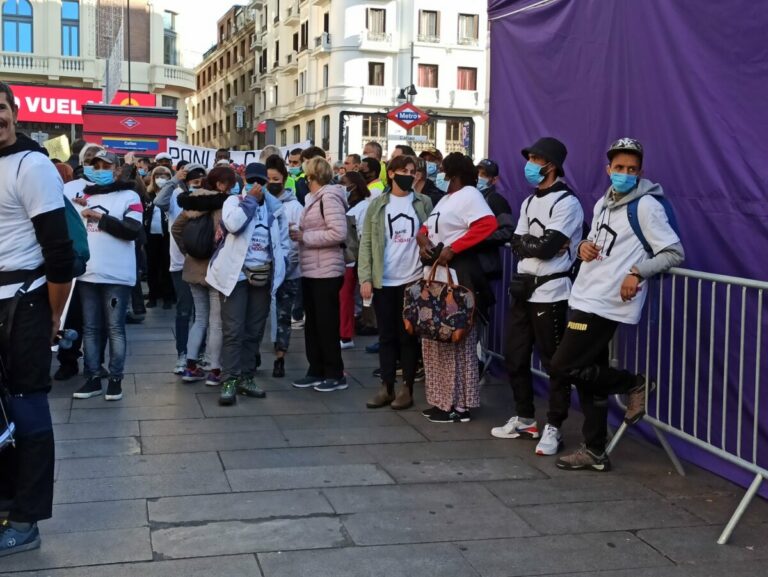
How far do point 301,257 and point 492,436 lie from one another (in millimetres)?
2324

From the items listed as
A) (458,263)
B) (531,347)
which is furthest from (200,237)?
(531,347)

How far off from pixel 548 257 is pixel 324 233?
2242 mm

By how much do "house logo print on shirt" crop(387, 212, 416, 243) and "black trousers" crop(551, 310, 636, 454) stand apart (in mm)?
1820

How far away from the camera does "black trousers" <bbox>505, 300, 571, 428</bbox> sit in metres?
5.86

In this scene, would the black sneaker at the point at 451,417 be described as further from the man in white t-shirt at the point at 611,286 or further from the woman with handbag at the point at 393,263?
the man in white t-shirt at the point at 611,286

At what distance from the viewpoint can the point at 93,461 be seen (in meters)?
5.64

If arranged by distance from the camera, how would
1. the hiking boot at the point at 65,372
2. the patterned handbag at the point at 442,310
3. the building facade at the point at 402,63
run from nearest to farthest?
the patterned handbag at the point at 442,310
the hiking boot at the point at 65,372
the building facade at the point at 402,63

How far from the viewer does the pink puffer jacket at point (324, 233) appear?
752cm

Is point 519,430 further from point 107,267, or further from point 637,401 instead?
point 107,267

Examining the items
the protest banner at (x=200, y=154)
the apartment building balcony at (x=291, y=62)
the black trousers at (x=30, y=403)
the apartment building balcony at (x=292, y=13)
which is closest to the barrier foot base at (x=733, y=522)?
the black trousers at (x=30, y=403)

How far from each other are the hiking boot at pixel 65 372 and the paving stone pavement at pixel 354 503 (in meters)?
1.11

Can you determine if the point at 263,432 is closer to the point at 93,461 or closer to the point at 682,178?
the point at 93,461

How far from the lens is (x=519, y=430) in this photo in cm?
634

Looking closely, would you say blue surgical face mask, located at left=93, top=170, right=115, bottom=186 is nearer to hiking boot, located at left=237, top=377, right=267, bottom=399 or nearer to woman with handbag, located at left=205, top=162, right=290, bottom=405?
woman with handbag, located at left=205, top=162, right=290, bottom=405
